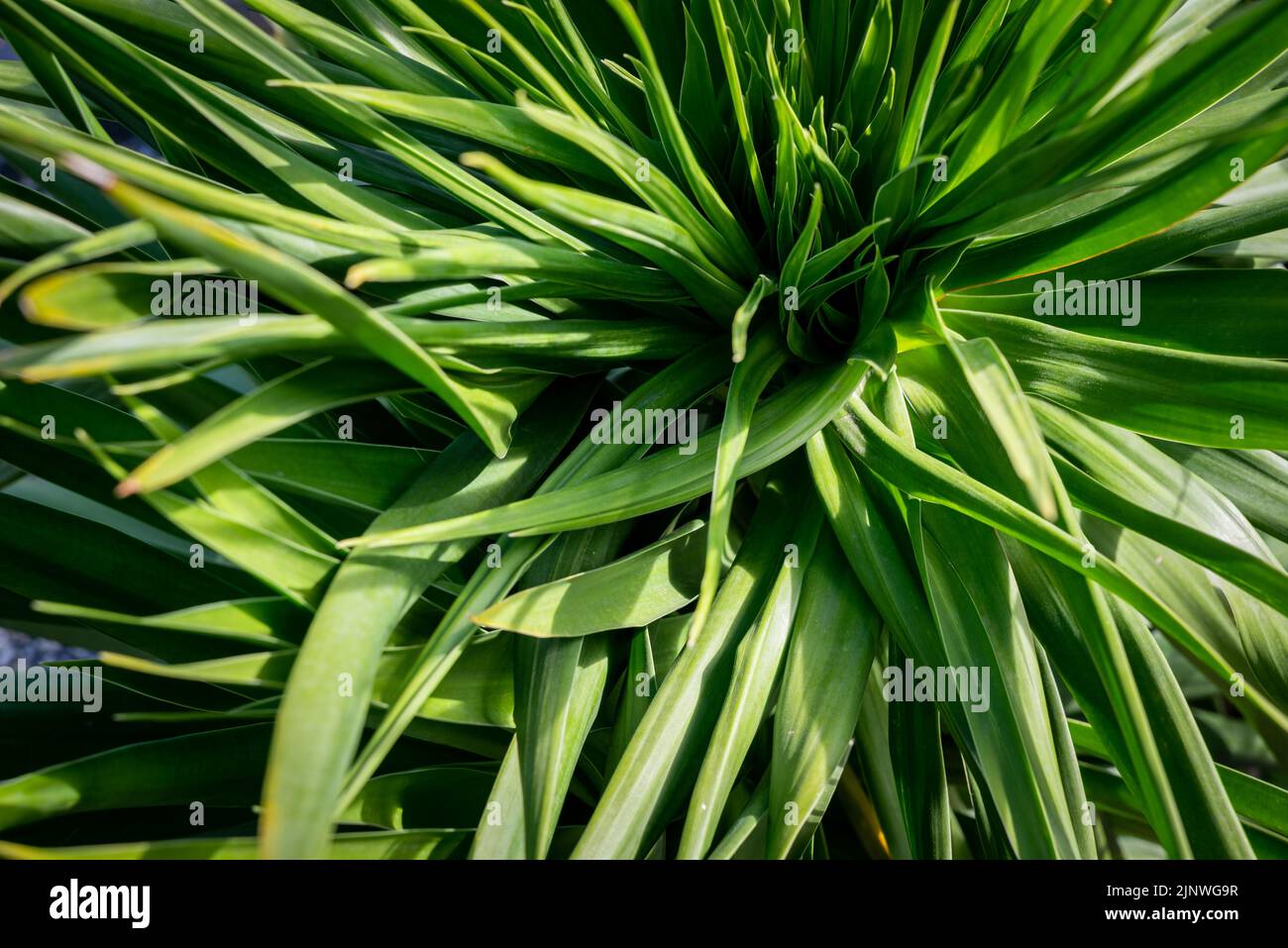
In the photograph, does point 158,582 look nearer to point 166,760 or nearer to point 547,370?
point 166,760

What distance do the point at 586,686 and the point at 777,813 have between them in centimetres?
14

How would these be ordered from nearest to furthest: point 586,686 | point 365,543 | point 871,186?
point 365,543 → point 586,686 → point 871,186

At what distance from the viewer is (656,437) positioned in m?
0.58

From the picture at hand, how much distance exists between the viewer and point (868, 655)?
560 millimetres

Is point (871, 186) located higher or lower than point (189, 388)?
higher

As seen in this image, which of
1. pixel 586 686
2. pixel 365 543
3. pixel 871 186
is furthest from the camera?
pixel 871 186

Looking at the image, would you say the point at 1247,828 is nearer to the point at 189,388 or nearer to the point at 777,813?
the point at 777,813

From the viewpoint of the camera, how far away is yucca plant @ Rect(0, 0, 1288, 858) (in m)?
0.44

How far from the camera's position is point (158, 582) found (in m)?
0.62

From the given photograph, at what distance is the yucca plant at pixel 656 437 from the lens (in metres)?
0.44

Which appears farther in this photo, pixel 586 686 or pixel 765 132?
pixel 765 132
